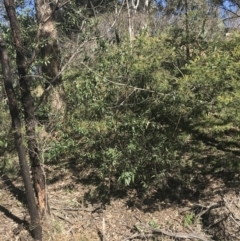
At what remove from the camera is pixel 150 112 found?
5.55 metres

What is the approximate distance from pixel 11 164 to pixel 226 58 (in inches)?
189

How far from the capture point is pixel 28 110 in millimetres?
4828

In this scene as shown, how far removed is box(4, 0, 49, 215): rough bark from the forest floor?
46cm

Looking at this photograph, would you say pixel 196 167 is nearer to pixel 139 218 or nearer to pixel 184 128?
pixel 184 128

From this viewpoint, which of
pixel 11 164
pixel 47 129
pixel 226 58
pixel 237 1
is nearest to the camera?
pixel 226 58

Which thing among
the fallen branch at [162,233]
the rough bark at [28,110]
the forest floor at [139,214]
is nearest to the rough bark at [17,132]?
the rough bark at [28,110]

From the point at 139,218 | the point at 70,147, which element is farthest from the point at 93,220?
the point at 70,147

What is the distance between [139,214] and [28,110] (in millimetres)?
2369

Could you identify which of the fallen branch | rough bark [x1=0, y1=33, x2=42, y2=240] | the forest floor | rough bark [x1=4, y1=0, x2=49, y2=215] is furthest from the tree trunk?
the fallen branch

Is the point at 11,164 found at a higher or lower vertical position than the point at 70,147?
lower

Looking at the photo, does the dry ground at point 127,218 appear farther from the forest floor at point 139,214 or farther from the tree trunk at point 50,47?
the tree trunk at point 50,47

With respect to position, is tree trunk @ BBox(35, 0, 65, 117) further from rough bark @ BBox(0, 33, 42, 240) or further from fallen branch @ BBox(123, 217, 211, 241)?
fallen branch @ BBox(123, 217, 211, 241)

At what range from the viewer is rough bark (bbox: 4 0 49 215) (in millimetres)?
4613

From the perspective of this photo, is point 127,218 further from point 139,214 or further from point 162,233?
point 162,233
